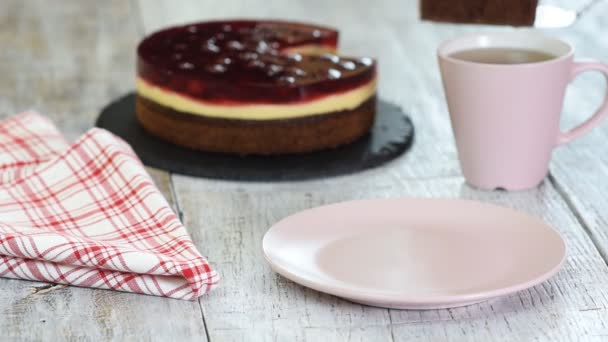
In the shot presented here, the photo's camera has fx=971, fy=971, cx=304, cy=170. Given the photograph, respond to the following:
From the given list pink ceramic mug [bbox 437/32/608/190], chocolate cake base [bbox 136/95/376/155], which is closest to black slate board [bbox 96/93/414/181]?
chocolate cake base [bbox 136/95/376/155]

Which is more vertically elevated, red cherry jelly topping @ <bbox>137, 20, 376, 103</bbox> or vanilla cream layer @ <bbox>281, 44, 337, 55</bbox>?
red cherry jelly topping @ <bbox>137, 20, 376, 103</bbox>

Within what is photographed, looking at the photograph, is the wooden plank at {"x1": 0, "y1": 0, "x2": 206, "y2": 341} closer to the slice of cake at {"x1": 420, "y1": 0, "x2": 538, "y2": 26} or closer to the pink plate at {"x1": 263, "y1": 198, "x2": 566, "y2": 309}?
the pink plate at {"x1": 263, "y1": 198, "x2": 566, "y2": 309}

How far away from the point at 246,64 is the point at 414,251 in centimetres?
47

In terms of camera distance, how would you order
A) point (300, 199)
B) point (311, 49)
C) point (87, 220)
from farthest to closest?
point (311, 49) → point (300, 199) → point (87, 220)

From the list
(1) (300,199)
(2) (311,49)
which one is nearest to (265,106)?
(1) (300,199)

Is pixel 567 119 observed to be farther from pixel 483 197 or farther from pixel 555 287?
pixel 555 287

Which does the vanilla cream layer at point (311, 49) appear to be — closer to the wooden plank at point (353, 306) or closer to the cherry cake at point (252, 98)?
the cherry cake at point (252, 98)

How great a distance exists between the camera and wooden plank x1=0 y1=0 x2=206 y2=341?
895mm

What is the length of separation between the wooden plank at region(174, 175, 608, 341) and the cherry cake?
0.17 meters

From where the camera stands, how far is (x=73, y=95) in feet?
5.26

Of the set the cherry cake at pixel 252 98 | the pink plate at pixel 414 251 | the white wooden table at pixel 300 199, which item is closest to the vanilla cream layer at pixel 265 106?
the cherry cake at pixel 252 98

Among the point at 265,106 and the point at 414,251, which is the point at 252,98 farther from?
the point at 414,251

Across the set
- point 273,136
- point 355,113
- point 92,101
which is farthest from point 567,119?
point 92,101

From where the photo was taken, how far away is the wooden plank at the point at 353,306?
88cm
